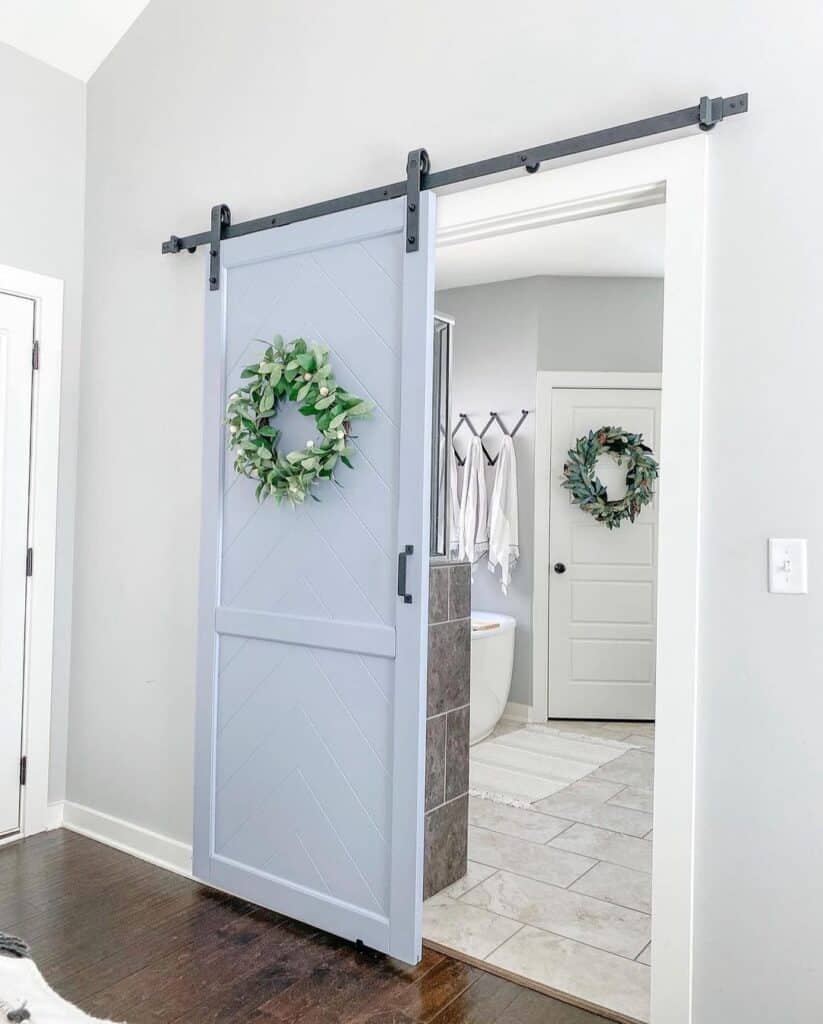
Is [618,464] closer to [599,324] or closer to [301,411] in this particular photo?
[599,324]

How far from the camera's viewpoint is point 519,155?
2.30 meters

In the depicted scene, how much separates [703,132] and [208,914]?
262 centimetres

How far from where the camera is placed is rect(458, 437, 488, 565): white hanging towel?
5.52 metres

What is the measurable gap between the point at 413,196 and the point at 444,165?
0.15 meters

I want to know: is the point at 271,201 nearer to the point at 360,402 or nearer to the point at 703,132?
the point at 360,402

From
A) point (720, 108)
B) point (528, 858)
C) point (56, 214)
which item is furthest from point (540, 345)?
point (720, 108)

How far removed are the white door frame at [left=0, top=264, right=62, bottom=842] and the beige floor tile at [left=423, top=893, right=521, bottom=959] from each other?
63.5 inches

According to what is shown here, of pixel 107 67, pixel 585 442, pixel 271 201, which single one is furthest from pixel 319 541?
pixel 585 442

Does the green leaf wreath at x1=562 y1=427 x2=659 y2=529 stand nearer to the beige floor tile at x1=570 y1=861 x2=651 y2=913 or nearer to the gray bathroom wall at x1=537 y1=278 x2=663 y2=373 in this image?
the gray bathroom wall at x1=537 y1=278 x2=663 y2=373

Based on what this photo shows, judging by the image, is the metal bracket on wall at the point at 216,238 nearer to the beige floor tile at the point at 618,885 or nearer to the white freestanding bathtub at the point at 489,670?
the beige floor tile at the point at 618,885

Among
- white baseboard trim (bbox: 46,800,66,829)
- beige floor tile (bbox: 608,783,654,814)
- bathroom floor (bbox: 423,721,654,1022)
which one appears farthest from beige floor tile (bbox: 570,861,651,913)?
white baseboard trim (bbox: 46,800,66,829)

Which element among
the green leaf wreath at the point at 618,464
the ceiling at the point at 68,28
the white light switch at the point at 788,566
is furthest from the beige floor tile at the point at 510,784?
the ceiling at the point at 68,28

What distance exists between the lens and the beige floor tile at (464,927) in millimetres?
2590

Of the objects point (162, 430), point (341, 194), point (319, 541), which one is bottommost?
point (319, 541)
